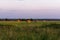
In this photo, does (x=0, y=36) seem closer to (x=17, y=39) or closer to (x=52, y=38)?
(x=17, y=39)

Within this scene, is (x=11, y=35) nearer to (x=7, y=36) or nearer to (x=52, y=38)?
(x=7, y=36)

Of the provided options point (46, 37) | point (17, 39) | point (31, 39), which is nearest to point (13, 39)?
point (17, 39)

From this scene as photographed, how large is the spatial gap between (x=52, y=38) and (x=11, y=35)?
2.49 metres

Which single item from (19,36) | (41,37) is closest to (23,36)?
(19,36)

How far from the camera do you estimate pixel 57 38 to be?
12203 mm

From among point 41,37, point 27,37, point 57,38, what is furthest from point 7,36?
point 57,38

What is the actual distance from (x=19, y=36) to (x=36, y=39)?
1.16 meters

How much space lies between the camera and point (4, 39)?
1195 cm

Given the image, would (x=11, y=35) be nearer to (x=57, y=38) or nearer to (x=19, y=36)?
(x=19, y=36)

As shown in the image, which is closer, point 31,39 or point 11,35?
point 31,39

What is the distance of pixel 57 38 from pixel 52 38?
1.09ft

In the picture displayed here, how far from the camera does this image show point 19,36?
12.4 m

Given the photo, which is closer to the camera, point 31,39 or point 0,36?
point 31,39

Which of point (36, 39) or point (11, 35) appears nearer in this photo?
point (36, 39)
